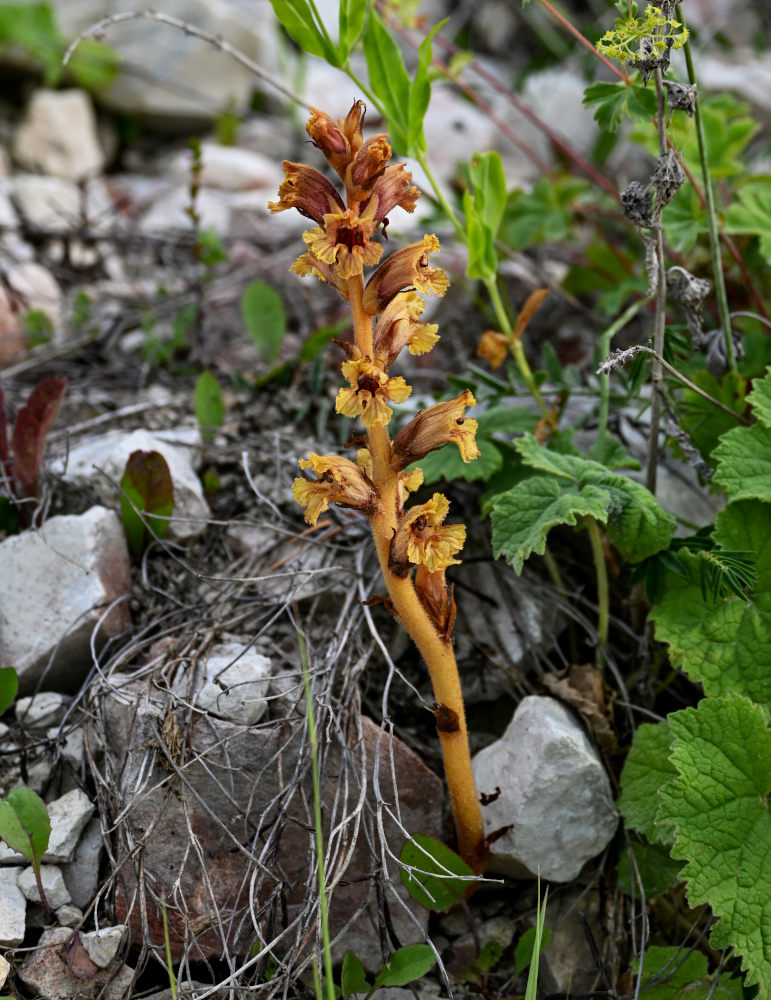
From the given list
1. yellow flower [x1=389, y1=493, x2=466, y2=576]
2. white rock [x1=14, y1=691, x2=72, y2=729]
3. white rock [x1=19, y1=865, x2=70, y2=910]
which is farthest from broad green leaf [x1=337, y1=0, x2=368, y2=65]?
white rock [x1=19, y1=865, x2=70, y2=910]

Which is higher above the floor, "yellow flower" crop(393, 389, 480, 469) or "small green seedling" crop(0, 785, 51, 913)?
"yellow flower" crop(393, 389, 480, 469)

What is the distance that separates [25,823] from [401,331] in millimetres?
1267

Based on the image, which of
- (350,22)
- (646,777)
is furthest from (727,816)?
(350,22)

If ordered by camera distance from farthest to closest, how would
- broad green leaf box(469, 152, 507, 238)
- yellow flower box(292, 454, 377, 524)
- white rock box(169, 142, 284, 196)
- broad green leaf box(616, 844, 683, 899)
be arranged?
1. white rock box(169, 142, 284, 196)
2. broad green leaf box(469, 152, 507, 238)
3. broad green leaf box(616, 844, 683, 899)
4. yellow flower box(292, 454, 377, 524)

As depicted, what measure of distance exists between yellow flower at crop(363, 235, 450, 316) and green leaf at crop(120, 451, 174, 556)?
94 cm

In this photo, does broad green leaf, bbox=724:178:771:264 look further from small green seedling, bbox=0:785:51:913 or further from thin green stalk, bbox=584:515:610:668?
small green seedling, bbox=0:785:51:913

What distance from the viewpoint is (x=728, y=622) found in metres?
2.04

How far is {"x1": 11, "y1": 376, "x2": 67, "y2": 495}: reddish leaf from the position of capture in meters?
2.46

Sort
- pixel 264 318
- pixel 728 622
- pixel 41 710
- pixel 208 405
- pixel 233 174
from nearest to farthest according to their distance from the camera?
pixel 728 622
pixel 41 710
pixel 208 405
pixel 264 318
pixel 233 174

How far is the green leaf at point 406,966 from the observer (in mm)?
1822

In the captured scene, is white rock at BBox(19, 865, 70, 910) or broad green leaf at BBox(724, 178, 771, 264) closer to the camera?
white rock at BBox(19, 865, 70, 910)

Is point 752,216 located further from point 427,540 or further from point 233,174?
point 233,174

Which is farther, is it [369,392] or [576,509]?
[576,509]

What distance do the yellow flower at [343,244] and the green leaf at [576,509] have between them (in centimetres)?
67
